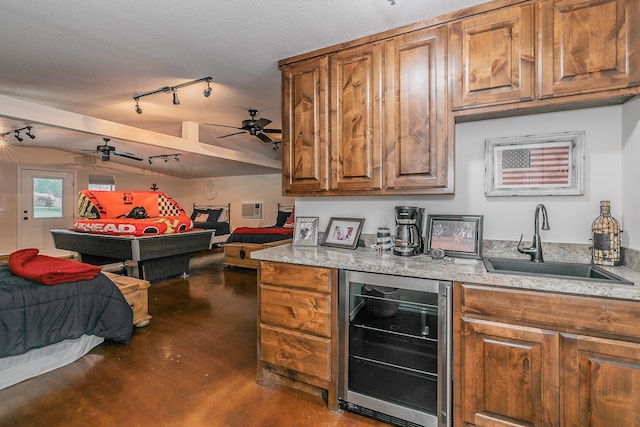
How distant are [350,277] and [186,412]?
4.16ft

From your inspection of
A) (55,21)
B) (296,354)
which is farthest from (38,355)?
(55,21)

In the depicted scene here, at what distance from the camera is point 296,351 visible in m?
1.92

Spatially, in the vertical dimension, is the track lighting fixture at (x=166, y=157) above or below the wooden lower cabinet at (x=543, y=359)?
above

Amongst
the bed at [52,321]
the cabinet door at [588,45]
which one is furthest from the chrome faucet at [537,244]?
the bed at [52,321]

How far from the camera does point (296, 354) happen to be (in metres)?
1.92

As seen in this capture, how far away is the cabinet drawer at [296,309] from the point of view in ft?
5.98

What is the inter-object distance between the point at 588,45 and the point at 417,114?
859mm

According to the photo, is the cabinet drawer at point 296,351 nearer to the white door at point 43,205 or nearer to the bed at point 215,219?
the bed at point 215,219

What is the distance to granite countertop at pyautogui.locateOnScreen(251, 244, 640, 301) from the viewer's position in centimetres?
125

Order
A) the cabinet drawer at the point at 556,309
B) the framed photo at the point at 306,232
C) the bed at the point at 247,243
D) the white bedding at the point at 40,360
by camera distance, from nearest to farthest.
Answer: the cabinet drawer at the point at 556,309 → the white bedding at the point at 40,360 → the framed photo at the point at 306,232 → the bed at the point at 247,243

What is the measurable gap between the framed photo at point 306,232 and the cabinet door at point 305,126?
0.25m

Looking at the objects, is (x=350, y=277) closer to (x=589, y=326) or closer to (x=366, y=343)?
(x=366, y=343)

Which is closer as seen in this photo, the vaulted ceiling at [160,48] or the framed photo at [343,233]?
the vaulted ceiling at [160,48]

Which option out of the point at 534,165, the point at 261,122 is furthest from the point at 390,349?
the point at 261,122
